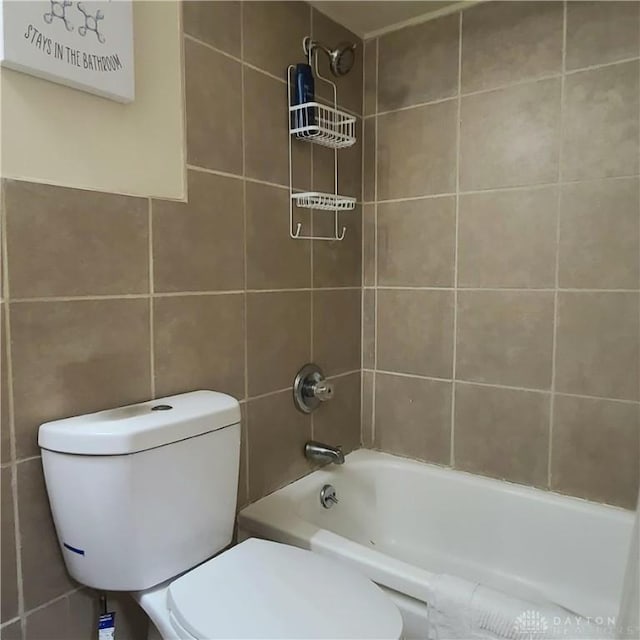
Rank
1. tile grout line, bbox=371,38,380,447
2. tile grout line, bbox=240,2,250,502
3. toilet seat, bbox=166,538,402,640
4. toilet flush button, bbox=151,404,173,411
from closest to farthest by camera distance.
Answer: toilet seat, bbox=166,538,402,640 < toilet flush button, bbox=151,404,173,411 < tile grout line, bbox=240,2,250,502 < tile grout line, bbox=371,38,380,447

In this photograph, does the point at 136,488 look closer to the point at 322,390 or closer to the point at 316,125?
the point at 322,390

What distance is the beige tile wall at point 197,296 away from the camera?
1.09 m

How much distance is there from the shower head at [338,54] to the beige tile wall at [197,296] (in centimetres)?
4

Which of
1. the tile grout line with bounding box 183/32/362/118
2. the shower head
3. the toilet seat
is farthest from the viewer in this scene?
the shower head

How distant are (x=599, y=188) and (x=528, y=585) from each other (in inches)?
48.7

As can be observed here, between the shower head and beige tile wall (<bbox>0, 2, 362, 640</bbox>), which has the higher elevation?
the shower head

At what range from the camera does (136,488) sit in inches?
42.6

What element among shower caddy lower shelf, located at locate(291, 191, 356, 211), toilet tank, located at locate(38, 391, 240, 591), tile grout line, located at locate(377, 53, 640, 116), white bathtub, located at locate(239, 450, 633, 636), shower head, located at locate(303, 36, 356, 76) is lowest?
white bathtub, located at locate(239, 450, 633, 636)

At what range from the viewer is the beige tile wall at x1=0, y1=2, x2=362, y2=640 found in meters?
1.09

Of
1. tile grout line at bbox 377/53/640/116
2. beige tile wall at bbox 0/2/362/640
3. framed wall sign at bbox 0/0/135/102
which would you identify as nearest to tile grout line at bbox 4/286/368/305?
beige tile wall at bbox 0/2/362/640

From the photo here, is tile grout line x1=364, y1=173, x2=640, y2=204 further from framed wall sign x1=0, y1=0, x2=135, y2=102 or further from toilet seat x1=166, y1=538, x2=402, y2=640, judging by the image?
toilet seat x1=166, y1=538, x2=402, y2=640

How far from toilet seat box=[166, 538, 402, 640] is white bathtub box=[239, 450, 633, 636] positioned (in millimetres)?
173

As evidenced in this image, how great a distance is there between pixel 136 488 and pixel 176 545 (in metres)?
0.19

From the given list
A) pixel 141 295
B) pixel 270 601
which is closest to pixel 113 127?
pixel 141 295
